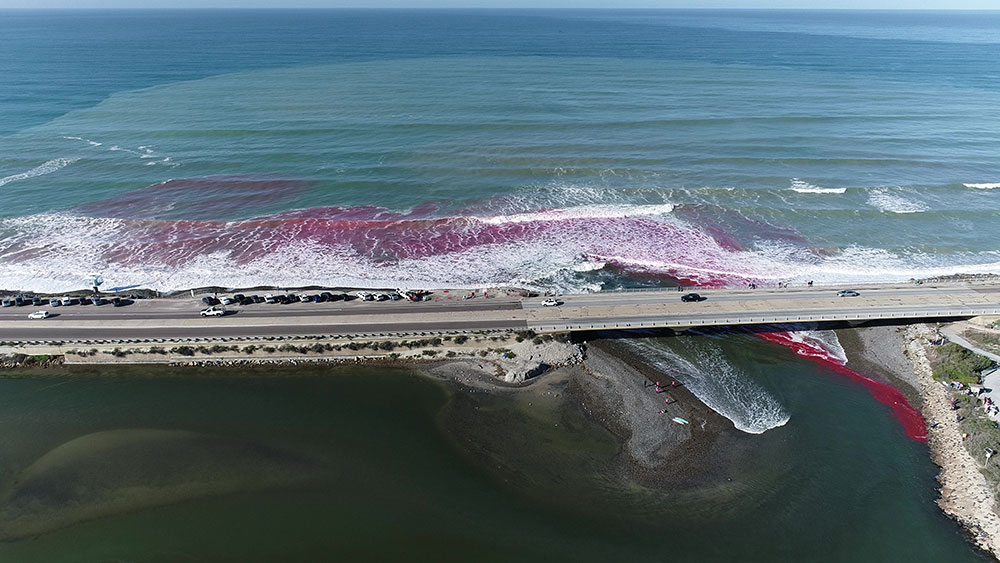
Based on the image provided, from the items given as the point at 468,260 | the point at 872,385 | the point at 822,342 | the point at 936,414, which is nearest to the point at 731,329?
the point at 822,342

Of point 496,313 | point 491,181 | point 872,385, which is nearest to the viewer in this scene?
point 872,385

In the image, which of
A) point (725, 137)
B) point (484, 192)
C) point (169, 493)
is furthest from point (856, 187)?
point (169, 493)

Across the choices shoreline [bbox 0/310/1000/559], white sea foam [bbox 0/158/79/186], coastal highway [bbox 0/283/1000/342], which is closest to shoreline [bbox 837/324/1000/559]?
shoreline [bbox 0/310/1000/559]

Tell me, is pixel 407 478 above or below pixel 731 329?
below

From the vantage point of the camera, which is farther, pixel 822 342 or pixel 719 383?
pixel 822 342

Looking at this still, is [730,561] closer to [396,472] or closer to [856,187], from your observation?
[396,472]

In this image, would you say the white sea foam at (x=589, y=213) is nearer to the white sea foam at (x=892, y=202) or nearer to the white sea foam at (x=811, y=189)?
the white sea foam at (x=811, y=189)

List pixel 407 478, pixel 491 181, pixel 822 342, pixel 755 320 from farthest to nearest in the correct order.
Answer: pixel 491 181 → pixel 822 342 → pixel 755 320 → pixel 407 478

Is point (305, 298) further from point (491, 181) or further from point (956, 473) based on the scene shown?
point (956, 473)

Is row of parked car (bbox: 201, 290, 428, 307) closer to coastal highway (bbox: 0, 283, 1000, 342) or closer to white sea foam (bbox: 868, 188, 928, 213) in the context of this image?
coastal highway (bbox: 0, 283, 1000, 342)
